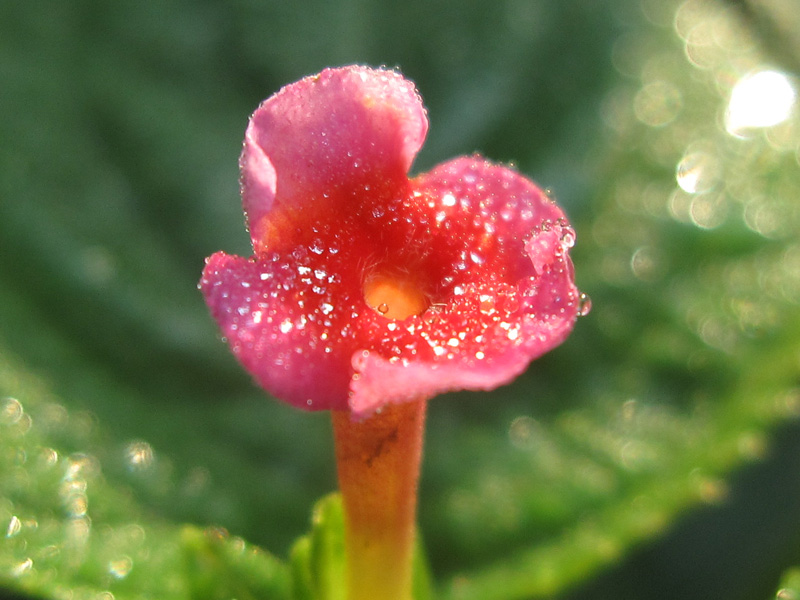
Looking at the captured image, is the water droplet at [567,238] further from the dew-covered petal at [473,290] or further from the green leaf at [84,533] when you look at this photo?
the green leaf at [84,533]

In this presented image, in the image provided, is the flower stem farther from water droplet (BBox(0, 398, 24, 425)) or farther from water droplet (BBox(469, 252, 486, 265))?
water droplet (BBox(0, 398, 24, 425))

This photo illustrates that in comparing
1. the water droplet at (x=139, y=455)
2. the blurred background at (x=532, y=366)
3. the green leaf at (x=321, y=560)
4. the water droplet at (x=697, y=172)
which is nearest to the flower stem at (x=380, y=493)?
the green leaf at (x=321, y=560)

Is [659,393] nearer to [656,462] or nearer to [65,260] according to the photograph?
[656,462]

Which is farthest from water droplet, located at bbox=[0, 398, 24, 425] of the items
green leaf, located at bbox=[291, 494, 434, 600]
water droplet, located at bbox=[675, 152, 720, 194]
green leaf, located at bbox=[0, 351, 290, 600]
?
water droplet, located at bbox=[675, 152, 720, 194]

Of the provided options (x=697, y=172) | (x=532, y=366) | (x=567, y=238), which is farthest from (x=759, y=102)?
(x=567, y=238)

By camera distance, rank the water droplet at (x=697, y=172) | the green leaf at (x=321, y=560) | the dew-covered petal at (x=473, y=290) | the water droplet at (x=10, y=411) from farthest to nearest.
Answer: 1. the water droplet at (x=697, y=172)
2. the water droplet at (x=10, y=411)
3. the green leaf at (x=321, y=560)
4. the dew-covered petal at (x=473, y=290)

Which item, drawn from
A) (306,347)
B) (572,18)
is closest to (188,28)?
(572,18)

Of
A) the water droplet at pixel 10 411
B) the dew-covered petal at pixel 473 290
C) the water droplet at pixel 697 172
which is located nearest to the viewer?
the dew-covered petal at pixel 473 290
